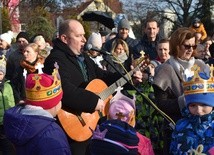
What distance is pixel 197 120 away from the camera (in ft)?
10.9

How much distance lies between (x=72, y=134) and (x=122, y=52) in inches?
107

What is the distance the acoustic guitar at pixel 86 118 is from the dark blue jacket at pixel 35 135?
1.31m

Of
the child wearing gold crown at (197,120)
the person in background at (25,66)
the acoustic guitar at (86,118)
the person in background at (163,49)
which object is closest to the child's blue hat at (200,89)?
the child wearing gold crown at (197,120)

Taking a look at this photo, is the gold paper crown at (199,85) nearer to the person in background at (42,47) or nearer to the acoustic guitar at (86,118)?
the acoustic guitar at (86,118)

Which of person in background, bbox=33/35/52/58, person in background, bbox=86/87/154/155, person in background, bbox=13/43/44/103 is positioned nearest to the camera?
person in background, bbox=86/87/154/155

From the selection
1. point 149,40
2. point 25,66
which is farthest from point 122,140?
point 149,40

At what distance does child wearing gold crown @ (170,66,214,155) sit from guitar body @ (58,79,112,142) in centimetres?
151

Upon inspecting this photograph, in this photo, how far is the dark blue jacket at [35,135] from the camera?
3.20 metres

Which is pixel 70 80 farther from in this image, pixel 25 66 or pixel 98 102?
pixel 25 66

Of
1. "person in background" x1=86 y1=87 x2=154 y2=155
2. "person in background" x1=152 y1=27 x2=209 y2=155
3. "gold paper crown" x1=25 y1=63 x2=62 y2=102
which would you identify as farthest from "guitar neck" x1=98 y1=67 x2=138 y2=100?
"gold paper crown" x1=25 y1=63 x2=62 y2=102

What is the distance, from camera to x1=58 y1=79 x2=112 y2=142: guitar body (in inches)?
184

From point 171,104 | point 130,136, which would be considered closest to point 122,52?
point 171,104

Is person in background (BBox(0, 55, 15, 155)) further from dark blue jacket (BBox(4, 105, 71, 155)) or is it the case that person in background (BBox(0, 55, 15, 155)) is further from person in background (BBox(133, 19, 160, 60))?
dark blue jacket (BBox(4, 105, 71, 155))

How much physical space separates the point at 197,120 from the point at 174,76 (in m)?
1.01
